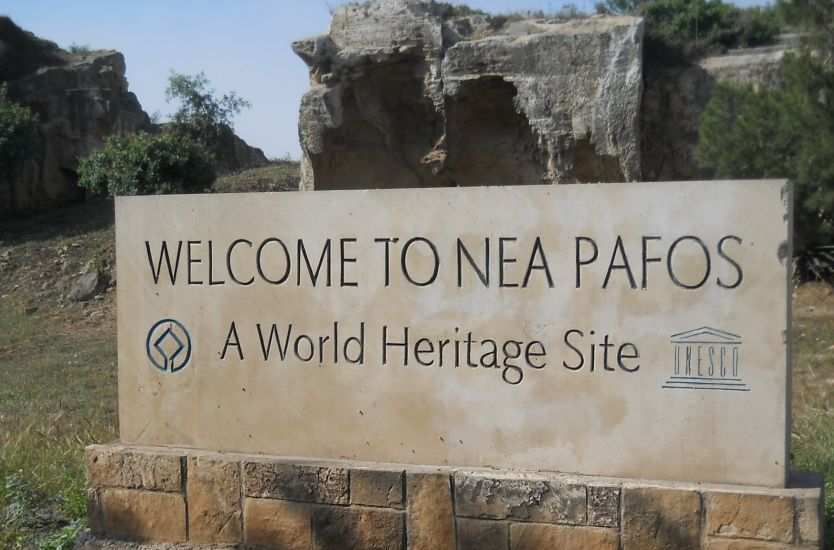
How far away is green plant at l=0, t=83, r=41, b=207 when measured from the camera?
1986cm

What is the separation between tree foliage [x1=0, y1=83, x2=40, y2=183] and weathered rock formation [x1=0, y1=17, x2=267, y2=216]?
1.01 meters

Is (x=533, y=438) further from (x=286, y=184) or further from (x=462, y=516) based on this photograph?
(x=286, y=184)

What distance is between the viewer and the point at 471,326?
356 cm

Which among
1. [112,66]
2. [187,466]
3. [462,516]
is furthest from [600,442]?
[112,66]

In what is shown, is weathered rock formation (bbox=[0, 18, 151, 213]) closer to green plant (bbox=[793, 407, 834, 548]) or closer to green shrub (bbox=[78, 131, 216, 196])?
green shrub (bbox=[78, 131, 216, 196])

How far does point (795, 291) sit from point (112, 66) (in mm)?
19058

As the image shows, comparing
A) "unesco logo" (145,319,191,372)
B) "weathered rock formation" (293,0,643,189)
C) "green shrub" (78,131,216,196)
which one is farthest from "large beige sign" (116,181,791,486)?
"green shrub" (78,131,216,196)

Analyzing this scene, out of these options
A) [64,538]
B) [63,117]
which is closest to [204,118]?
[63,117]

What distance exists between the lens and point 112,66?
77.8 ft

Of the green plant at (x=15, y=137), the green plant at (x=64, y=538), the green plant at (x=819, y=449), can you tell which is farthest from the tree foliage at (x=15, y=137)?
the green plant at (x=819, y=449)

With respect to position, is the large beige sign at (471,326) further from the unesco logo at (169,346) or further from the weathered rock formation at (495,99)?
the weathered rock formation at (495,99)

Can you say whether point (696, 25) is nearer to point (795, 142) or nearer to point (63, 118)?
point (795, 142)

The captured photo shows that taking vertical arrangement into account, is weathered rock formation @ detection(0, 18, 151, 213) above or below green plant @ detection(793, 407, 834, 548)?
above

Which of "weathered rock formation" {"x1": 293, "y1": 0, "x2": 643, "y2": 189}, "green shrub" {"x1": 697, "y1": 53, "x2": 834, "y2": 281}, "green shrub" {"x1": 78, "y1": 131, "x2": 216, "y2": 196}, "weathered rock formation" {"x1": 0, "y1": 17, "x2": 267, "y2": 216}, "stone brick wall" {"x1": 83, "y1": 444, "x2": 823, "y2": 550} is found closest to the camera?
"stone brick wall" {"x1": 83, "y1": 444, "x2": 823, "y2": 550}
